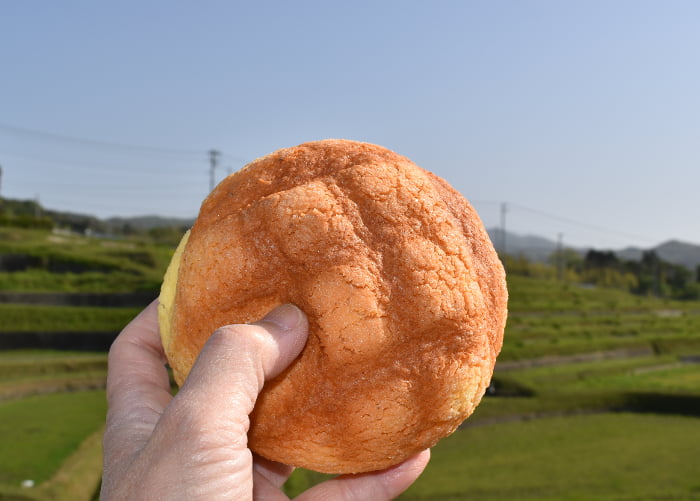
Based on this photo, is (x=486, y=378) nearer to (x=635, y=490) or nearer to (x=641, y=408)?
(x=635, y=490)

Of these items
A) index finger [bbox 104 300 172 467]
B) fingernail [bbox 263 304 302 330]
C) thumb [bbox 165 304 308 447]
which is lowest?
index finger [bbox 104 300 172 467]

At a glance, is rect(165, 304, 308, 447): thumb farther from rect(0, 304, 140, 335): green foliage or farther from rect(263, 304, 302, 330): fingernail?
rect(0, 304, 140, 335): green foliage

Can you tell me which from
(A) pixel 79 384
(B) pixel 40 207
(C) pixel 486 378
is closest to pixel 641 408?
(A) pixel 79 384

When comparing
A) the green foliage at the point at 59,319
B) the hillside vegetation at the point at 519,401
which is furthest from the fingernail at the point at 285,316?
the green foliage at the point at 59,319

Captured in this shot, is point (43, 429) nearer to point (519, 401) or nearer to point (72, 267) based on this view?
point (519, 401)

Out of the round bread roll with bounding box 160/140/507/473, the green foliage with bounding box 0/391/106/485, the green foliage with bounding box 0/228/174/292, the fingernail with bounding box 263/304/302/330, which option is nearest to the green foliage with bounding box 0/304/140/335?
the green foliage with bounding box 0/228/174/292
